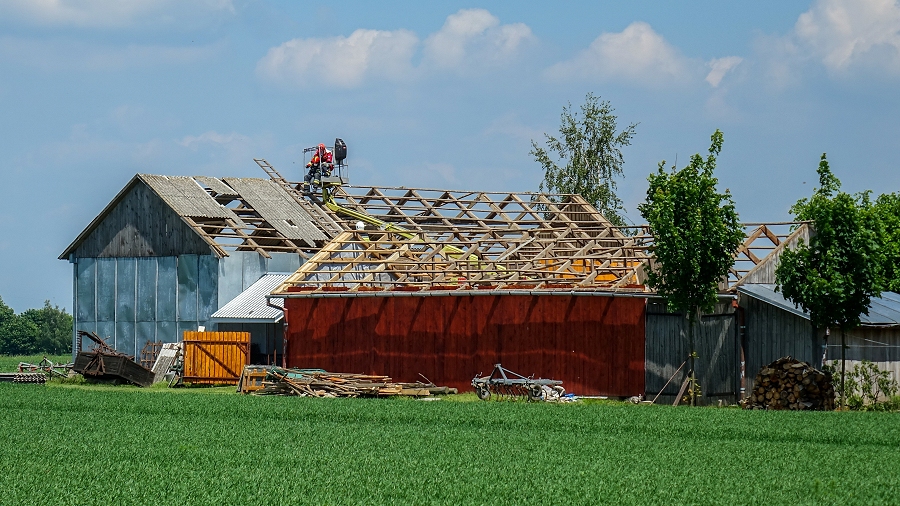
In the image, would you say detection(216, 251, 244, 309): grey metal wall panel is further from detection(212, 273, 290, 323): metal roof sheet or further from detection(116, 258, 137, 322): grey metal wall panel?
detection(116, 258, 137, 322): grey metal wall panel

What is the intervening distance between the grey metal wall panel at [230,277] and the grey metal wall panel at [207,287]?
0.56ft

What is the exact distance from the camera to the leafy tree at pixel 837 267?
101 ft

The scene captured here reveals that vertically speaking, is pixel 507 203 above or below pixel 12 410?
above

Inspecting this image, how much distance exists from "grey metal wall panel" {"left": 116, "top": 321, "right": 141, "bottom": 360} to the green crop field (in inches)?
624

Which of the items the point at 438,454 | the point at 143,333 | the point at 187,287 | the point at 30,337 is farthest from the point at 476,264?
the point at 30,337

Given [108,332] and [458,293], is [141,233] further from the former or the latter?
[458,293]

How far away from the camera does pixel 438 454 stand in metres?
21.3

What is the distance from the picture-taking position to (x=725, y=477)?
18578 millimetres

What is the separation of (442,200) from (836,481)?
118 feet

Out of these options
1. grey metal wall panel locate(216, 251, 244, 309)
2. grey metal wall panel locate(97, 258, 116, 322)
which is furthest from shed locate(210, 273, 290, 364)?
grey metal wall panel locate(97, 258, 116, 322)

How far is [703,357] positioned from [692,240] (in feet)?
11.2

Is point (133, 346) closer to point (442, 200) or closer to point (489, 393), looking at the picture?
point (442, 200)

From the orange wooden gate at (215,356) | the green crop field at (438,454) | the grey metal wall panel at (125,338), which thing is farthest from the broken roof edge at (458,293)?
the grey metal wall panel at (125,338)

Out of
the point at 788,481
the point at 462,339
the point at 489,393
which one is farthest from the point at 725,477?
the point at 462,339
